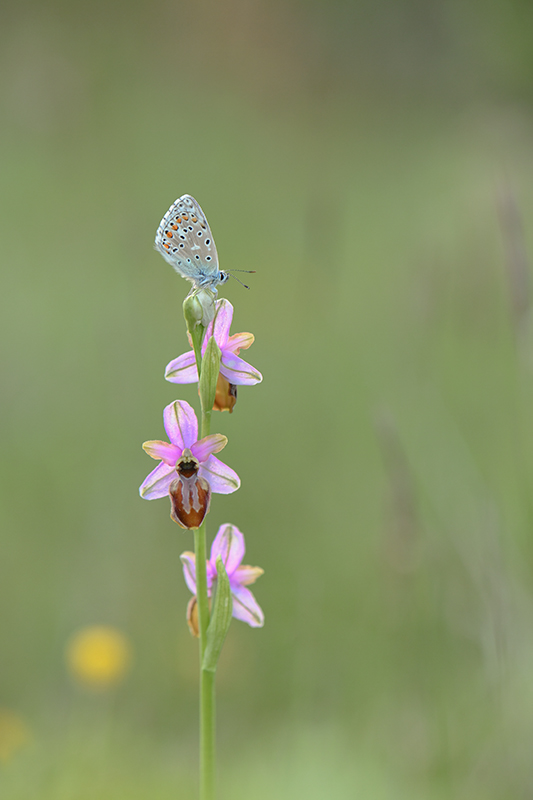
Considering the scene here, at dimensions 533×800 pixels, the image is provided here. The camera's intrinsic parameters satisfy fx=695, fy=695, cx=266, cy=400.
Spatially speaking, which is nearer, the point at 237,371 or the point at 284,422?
the point at 237,371

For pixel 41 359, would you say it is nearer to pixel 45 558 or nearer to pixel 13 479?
pixel 13 479

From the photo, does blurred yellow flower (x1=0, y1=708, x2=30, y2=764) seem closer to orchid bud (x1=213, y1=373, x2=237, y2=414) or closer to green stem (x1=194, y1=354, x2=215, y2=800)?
green stem (x1=194, y1=354, x2=215, y2=800)

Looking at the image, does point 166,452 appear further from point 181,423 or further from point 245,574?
point 245,574

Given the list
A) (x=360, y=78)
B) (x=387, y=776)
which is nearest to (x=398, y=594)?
(x=387, y=776)

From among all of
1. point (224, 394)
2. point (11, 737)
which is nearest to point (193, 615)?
point (224, 394)

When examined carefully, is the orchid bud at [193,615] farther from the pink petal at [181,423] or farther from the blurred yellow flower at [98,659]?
the blurred yellow flower at [98,659]

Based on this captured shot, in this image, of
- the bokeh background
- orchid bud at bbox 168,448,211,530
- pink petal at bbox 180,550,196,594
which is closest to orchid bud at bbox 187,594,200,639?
pink petal at bbox 180,550,196,594
